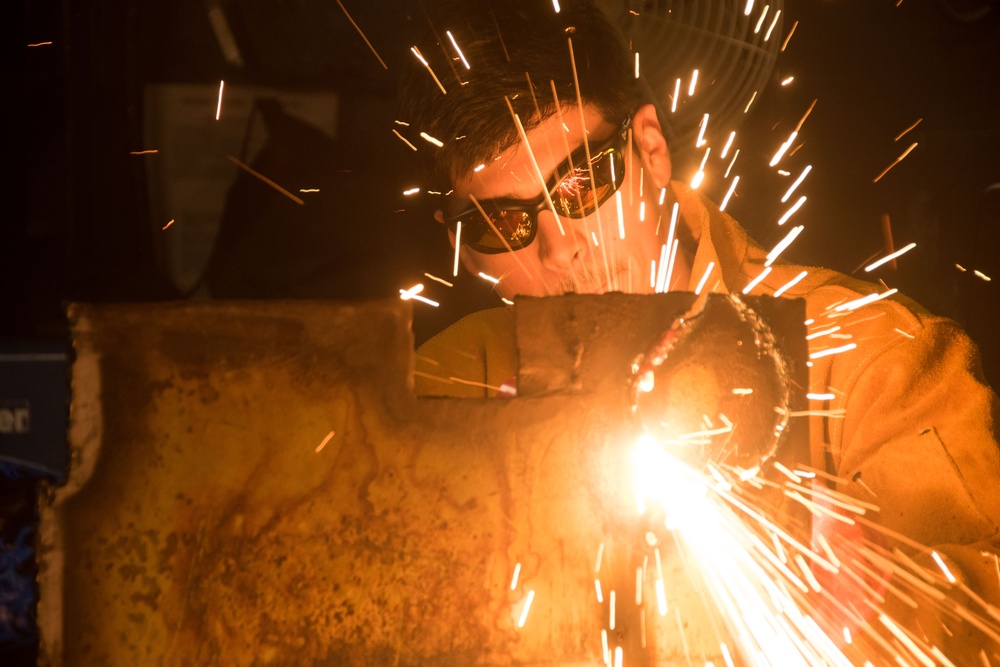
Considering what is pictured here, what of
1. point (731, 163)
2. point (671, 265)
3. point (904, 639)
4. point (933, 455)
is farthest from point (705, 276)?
point (731, 163)

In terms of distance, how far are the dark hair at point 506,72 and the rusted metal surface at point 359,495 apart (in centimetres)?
99

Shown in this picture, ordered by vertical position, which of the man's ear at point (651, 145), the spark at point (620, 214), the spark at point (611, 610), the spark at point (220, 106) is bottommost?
the spark at point (611, 610)

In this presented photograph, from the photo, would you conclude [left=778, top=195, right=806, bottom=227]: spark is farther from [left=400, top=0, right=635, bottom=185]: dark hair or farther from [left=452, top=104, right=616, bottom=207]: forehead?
[left=452, top=104, right=616, bottom=207]: forehead

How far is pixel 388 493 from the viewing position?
1089 millimetres

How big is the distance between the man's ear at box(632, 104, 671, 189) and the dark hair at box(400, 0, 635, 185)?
0.09 metres

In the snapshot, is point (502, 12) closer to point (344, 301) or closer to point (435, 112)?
point (435, 112)

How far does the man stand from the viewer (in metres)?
1.63

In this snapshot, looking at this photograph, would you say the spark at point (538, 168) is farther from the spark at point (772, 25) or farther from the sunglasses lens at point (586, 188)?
the spark at point (772, 25)

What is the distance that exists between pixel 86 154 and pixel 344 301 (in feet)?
7.30

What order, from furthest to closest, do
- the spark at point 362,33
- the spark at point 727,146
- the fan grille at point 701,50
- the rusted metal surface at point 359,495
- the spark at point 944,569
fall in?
the spark at point 362,33, the spark at point 727,146, the fan grille at point 701,50, the spark at point 944,569, the rusted metal surface at point 359,495

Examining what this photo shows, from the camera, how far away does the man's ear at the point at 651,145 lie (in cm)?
208

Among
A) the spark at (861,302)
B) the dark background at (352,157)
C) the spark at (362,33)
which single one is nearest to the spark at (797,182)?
the dark background at (352,157)

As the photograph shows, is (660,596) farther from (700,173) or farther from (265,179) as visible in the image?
(265,179)

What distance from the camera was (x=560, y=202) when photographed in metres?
1.81
